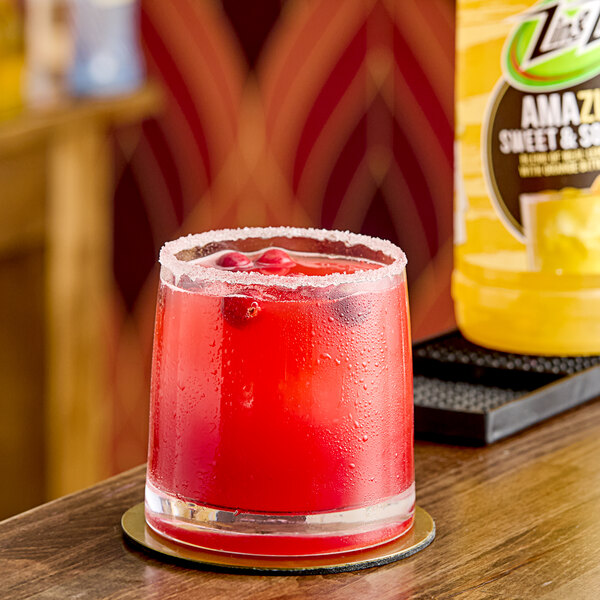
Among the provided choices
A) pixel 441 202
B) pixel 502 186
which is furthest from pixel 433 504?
pixel 441 202

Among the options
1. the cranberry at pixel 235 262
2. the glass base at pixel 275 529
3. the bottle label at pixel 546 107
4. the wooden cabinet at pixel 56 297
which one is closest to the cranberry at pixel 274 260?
the cranberry at pixel 235 262

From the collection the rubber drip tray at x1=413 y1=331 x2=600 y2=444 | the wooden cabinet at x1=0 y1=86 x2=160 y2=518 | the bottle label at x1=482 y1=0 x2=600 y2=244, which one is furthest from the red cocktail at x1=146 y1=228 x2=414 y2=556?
the wooden cabinet at x1=0 y1=86 x2=160 y2=518

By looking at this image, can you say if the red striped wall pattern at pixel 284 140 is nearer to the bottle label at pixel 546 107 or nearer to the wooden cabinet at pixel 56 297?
the wooden cabinet at pixel 56 297

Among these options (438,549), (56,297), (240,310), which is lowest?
(56,297)

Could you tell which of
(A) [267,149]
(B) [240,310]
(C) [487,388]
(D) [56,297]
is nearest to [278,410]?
(B) [240,310]

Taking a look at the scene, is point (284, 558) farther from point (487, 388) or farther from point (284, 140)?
point (284, 140)

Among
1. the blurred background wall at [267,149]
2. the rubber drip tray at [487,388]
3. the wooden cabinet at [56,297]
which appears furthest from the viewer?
the blurred background wall at [267,149]
